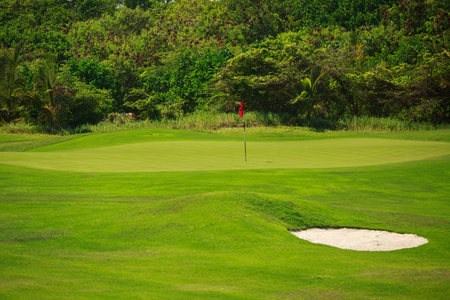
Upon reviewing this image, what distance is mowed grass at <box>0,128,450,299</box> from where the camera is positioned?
6.96 meters

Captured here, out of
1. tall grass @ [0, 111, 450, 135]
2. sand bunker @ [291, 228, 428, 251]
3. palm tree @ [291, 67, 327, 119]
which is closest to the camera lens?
sand bunker @ [291, 228, 428, 251]

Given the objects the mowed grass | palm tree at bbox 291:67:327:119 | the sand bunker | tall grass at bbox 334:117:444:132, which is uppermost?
palm tree at bbox 291:67:327:119

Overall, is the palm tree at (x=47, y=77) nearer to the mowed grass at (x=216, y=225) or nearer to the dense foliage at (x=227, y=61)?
the dense foliage at (x=227, y=61)

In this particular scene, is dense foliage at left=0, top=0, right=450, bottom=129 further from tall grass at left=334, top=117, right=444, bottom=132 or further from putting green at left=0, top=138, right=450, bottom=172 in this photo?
putting green at left=0, top=138, right=450, bottom=172

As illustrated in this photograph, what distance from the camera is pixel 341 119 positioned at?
4294 cm

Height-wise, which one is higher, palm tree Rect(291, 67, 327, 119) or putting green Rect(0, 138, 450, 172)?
palm tree Rect(291, 67, 327, 119)

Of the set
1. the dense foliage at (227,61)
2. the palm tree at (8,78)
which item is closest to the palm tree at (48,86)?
the dense foliage at (227,61)

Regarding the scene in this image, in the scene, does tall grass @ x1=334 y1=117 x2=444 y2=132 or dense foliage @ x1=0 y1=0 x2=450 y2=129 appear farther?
dense foliage @ x1=0 y1=0 x2=450 y2=129

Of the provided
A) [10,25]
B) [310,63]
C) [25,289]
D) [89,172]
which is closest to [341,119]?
[310,63]

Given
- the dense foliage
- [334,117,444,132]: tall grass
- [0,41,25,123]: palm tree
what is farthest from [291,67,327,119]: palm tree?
[0,41,25,123]: palm tree

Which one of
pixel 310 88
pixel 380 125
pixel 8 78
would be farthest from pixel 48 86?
pixel 380 125

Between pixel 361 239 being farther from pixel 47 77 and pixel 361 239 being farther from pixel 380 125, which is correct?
pixel 47 77

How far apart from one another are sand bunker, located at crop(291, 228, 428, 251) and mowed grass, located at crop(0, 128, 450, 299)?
24cm

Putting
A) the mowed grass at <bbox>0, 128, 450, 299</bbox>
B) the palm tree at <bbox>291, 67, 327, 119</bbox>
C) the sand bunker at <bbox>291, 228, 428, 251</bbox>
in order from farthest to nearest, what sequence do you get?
the palm tree at <bbox>291, 67, 327, 119</bbox>, the sand bunker at <bbox>291, 228, 428, 251</bbox>, the mowed grass at <bbox>0, 128, 450, 299</bbox>
